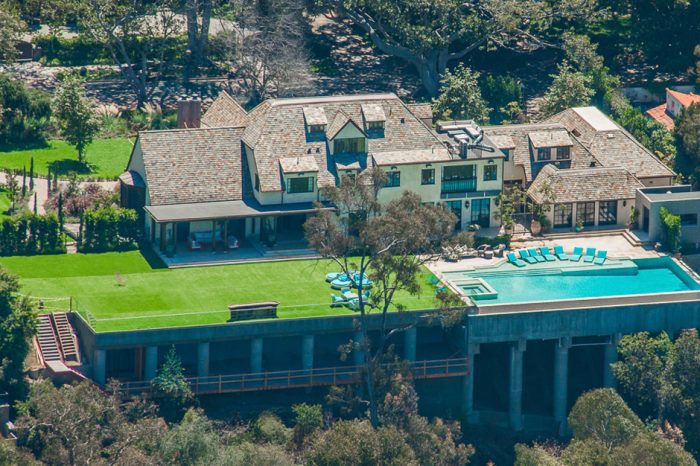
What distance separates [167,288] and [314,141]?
15.5 meters

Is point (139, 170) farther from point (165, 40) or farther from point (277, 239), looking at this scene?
point (165, 40)

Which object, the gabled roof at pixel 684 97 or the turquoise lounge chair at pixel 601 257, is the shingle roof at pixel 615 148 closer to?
the turquoise lounge chair at pixel 601 257

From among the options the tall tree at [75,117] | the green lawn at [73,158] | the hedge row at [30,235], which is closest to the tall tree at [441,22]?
the green lawn at [73,158]

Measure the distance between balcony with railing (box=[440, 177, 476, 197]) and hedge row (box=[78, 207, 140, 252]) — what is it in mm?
20040

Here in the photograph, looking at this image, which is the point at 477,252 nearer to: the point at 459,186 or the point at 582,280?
the point at 459,186

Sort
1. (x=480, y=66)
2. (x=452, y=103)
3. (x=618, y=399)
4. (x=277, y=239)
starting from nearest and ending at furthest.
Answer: (x=618, y=399) < (x=277, y=239) < (x=452, y=103) < (x=480, y=66)

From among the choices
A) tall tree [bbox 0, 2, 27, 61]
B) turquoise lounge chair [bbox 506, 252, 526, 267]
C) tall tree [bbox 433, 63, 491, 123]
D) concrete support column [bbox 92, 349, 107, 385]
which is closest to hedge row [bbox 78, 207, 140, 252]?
concrete support column [bbox 92, 349, 107, 385]

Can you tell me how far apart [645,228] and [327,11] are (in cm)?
3765

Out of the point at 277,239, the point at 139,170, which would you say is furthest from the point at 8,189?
the point at 277,239

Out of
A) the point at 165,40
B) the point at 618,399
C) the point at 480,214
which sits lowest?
the point at 618,399

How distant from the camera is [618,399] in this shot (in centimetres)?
12281

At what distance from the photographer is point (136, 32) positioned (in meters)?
162

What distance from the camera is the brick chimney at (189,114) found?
472ft

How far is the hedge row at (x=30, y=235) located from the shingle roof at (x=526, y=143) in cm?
2994
